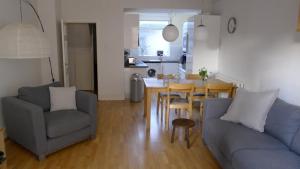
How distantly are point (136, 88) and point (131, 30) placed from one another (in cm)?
151

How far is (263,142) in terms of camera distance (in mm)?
2531

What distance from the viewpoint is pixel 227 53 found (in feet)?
16.7

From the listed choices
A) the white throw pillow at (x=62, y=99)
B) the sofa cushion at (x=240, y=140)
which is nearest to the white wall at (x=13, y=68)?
the white throw pillow at (x=62, y=99)

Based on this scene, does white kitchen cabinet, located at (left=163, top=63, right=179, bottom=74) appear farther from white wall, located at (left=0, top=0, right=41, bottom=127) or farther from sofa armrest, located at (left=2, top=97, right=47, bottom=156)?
sofa armrest, located at (left=2, top=97, right=47, bottom=156)

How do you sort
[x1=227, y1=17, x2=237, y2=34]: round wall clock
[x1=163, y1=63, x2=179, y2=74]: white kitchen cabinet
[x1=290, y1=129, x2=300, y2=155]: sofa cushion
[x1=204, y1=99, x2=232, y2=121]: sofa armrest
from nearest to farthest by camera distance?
[x1=290, y1=129, x2=300, y2=155]: sofa cushion → [x1=204, y1=99, x2=232, y2=121]: sofa armrest → [x1=227, y1=17, x2=237, y2=34]: round wall clock → [x1=163, y1=63, x2=179, y2=74]: white kitchen cabinet

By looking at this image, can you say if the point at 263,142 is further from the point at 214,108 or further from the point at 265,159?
the point at 214,108

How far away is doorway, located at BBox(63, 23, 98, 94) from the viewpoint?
6.74 metres

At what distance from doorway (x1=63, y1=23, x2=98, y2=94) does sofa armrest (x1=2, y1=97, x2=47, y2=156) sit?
11.5 ft

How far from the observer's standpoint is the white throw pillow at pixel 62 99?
3.57 metres

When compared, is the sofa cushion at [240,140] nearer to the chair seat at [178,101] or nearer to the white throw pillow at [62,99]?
the chair seat at [178,101]

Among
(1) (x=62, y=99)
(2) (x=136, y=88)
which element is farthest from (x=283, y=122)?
(2) (x=136, y=88)

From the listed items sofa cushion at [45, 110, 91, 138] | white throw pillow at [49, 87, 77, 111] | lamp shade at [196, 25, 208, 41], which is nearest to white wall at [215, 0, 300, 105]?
lamp shade at [196, 25, 208, 41]

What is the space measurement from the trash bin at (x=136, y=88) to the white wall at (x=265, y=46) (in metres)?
2.06

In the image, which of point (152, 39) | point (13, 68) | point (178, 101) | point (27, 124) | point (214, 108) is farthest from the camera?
point (152, 39)
